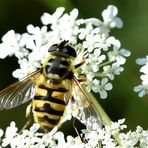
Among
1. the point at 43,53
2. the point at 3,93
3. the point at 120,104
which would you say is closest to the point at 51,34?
the point at 43,53

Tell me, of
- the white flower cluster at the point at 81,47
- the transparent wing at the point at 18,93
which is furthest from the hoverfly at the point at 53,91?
the white flower cluster at the point at 81,47

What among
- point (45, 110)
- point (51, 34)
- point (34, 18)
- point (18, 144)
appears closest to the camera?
point (45, 110)

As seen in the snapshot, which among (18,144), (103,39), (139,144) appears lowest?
(139,144)

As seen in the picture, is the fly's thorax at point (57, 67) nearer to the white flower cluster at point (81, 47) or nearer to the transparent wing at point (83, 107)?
the transparent wing at point (83, 107)

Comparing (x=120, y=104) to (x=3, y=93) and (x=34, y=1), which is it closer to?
(x=34, y=1)

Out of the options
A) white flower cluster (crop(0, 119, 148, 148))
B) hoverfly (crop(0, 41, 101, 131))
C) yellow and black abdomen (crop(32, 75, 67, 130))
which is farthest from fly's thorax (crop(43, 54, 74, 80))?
white flower cluster (crop(0, 119, 148, 148))

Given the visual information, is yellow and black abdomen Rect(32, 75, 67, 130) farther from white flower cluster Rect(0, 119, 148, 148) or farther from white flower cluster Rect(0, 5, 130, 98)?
white flower cluster Rect(0, 5, 130, 98)
